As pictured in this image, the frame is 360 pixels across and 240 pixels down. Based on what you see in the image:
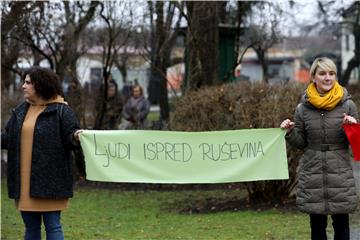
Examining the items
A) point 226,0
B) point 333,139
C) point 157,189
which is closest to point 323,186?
point 333,139

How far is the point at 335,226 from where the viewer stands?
17.8 feet

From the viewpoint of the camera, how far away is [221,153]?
6.36 meters

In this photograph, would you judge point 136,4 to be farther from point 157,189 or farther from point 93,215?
point 93,215

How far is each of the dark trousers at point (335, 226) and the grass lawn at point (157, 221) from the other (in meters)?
1.87

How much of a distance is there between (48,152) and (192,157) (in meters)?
1.53

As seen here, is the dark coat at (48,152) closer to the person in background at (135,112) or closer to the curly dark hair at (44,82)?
the curly dark hair at (44,82)

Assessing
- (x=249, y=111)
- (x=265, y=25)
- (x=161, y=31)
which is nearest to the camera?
(x=249, y=111)

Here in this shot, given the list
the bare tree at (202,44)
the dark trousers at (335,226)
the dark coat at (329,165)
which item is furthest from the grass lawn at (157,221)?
the bare tree at (202,44)

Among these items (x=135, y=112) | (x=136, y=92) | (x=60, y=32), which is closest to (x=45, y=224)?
(x=135, y=112)

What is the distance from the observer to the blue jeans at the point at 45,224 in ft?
17.9

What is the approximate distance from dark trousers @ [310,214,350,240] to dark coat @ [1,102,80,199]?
6.63ft

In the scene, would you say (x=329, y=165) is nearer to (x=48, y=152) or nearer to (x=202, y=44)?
(x=48, y=152)

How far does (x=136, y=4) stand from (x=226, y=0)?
7.45 feet

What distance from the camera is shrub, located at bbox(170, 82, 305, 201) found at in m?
8.91
